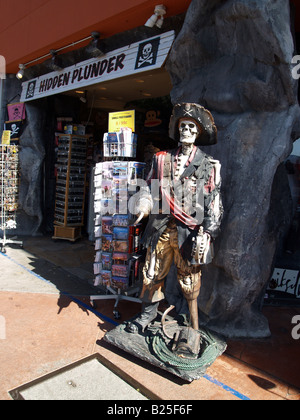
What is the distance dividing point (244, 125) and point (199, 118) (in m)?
0.84

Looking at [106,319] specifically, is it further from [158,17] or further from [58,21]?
[58,21]

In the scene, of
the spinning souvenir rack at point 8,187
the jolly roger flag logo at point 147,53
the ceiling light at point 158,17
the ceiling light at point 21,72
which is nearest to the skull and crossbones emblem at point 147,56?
the jolly roger flag logo at point 147,53

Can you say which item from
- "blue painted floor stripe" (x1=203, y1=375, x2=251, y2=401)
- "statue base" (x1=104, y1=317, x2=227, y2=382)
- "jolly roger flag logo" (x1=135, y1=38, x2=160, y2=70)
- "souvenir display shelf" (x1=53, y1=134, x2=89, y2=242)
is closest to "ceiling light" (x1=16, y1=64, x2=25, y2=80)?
"souvenir display shelf" (x1=53, y1=134, x2=89, y2=242)

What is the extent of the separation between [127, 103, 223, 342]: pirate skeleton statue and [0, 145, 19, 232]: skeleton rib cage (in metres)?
4.80

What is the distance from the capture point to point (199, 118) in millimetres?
3371

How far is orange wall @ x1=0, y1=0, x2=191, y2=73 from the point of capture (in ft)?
16.3

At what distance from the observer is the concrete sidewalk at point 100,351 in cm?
319

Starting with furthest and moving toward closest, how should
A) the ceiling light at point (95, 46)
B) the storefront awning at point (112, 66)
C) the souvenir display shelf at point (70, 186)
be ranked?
the souvenir display shelf at point (70, 186) < the ceiling light at point (95, 46) < the storefront awning at point (112, 66)

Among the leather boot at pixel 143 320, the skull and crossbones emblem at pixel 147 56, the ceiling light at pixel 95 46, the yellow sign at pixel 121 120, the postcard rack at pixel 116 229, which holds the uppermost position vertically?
the ceiling light at pixel 95 46

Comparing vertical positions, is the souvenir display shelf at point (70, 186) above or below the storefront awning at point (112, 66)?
below

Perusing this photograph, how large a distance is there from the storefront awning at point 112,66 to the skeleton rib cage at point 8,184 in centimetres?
138

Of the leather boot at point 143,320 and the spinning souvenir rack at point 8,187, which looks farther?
the spinning souvenir rack at point 8,187

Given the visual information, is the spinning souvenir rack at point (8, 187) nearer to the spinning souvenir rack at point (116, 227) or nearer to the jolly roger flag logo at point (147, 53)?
the spinning souvenir rack at point (116, 227)

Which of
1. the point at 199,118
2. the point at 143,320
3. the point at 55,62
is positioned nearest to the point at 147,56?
the point at 199,118
